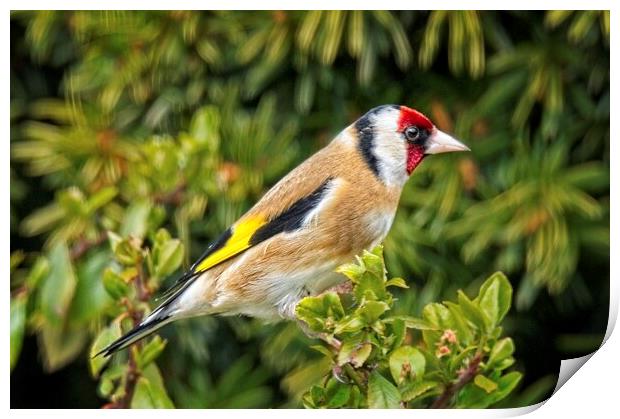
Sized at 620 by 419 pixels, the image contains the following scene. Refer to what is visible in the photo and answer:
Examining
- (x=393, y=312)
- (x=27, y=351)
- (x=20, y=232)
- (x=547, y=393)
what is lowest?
(x=547, y=393)

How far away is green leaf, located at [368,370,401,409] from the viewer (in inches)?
39.8

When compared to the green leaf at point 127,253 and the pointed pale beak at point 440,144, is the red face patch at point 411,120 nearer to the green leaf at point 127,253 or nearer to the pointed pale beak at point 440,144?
the pointed pale beak at point 440,144

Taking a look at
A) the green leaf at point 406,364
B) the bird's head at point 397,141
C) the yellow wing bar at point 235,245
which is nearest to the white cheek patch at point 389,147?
the bird's head at point 397,141

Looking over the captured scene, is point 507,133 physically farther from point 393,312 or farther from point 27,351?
point 27,351

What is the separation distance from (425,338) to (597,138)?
372mm

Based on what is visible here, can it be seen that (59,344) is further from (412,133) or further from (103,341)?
(412,133)

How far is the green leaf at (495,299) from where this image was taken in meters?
1.06

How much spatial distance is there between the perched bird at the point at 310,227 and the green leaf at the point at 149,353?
0.08 feet

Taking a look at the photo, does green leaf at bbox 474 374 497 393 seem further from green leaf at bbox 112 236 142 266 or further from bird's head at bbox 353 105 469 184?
green leaf at bbox 112 236 142 266

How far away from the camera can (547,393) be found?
1280 millimetres

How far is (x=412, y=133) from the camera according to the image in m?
1.20

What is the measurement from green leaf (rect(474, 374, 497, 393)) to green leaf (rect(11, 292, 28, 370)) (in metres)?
0.54

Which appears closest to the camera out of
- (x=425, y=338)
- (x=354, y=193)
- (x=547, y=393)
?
(x=425, y=338)
